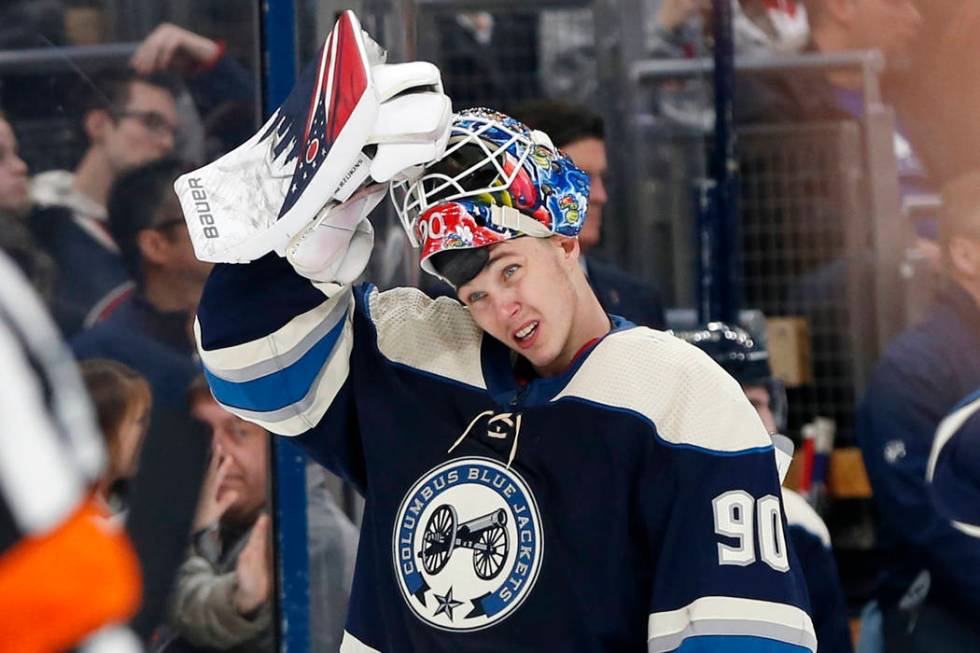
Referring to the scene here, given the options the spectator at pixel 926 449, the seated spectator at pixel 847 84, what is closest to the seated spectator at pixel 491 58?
the seated spectator at pixel 847 84

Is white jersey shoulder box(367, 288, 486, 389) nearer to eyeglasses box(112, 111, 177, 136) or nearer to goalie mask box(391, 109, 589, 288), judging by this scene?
goalie mask box(391, 109, 589, 288)

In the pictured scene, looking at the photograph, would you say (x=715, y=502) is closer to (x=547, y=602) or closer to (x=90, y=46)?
(x=547, y=602)

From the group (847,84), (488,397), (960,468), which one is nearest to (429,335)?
(488,397)

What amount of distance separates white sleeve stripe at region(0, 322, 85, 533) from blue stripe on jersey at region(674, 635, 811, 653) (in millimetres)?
700

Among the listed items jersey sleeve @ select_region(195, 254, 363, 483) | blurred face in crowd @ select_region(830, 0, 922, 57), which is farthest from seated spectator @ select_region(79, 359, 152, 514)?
blurred face in crowd @ select_region(830, 0, 922, 57)

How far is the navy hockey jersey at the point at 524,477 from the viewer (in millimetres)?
1524

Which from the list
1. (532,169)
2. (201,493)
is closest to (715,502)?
(532,169)

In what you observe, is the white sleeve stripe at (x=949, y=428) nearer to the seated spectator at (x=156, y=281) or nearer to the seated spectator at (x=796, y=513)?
the seated spectator at (x=796, y=513)

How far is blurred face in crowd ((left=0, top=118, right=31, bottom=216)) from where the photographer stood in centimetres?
231

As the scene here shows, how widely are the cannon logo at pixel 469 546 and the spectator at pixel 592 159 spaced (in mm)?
1092

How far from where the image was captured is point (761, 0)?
3277 mm

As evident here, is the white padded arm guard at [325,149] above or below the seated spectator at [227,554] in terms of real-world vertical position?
above

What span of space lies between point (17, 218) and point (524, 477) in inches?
41.1

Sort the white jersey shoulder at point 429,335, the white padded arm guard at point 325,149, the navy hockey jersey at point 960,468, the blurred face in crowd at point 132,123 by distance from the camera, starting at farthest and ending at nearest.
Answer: the navy hockey jersey at point 960,468 < the blurred face in crowd at point 132,123 < the white jersey shoulder at point 429,335 < the white padded arm guard at point 325,149
